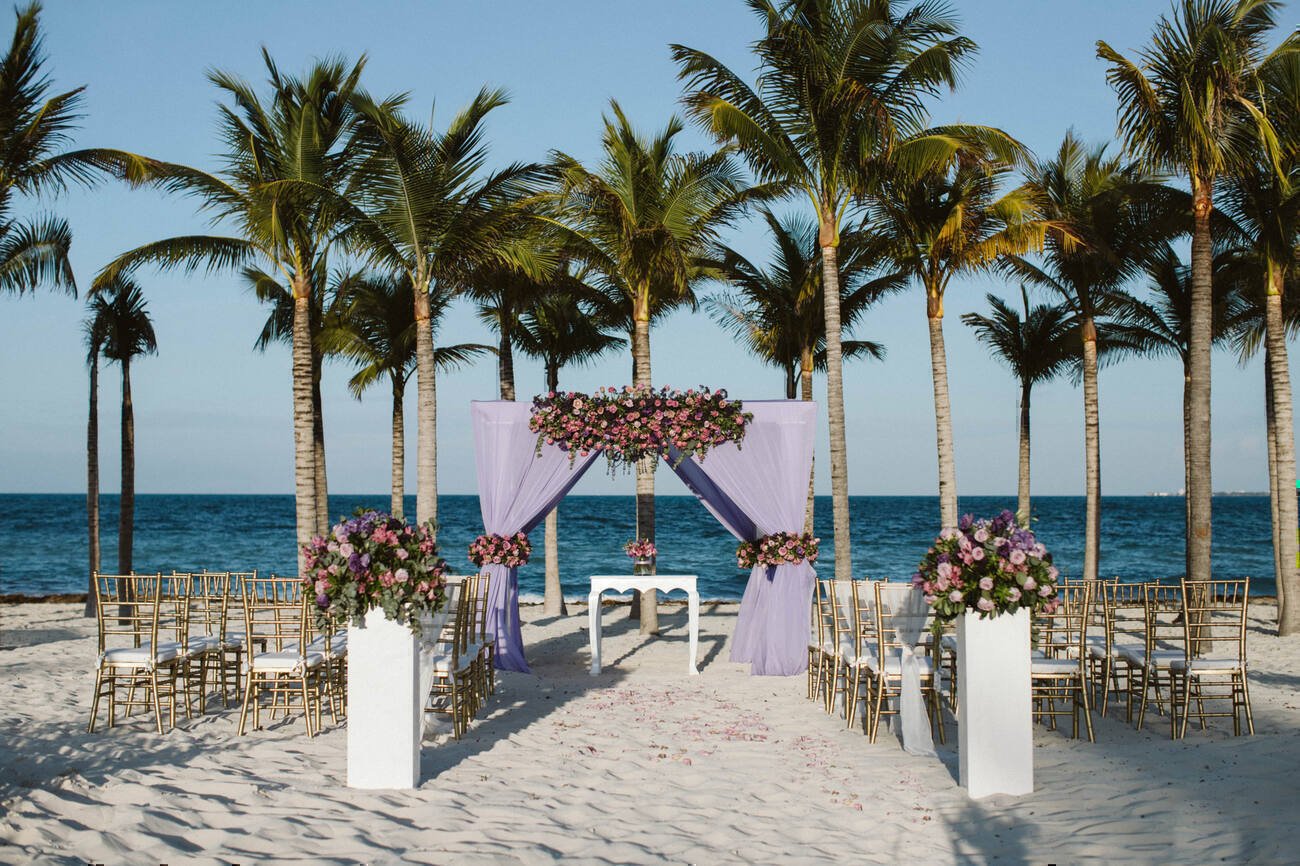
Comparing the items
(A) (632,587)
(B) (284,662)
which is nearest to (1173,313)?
(A) (632,587)

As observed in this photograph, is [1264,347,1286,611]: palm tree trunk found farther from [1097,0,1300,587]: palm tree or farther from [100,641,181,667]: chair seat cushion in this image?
[100,641,181,667]: chair seat cushion

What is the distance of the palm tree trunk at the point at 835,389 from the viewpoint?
13.4 metres

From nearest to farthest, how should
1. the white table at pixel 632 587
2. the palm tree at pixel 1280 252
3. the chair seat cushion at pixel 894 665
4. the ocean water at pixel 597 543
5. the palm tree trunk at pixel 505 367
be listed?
the chair seat cushion at pixel 894 665 → the white table at pixel 632 587 → the palm tree at pixel 1280 252 → the palm tree trunk at pixel 505 367 → the ocean water at pixel 597 543

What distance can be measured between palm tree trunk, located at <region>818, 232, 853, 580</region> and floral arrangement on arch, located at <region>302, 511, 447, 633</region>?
7.72 meters

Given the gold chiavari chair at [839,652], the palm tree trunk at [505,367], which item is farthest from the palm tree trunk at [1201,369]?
the palm tree trunk at [505,367]

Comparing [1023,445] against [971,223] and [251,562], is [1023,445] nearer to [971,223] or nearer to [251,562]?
[971,223]

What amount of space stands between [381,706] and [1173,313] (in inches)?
615

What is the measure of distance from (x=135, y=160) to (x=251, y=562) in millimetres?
29990

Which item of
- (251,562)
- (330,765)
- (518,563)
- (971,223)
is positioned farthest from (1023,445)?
(251,562)

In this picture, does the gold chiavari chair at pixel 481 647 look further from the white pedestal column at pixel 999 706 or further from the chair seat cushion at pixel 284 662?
the white pedestal column at pixel 999 706

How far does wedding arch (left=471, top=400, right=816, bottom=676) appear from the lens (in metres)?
11.4

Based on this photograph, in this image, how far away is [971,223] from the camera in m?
13.8

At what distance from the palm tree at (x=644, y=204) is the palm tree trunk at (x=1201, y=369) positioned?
5121 millimetres

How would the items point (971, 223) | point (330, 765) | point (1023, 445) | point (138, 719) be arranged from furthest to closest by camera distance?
point (1023, 445), point (971, 223), point (138, 719), point (330, 765)
